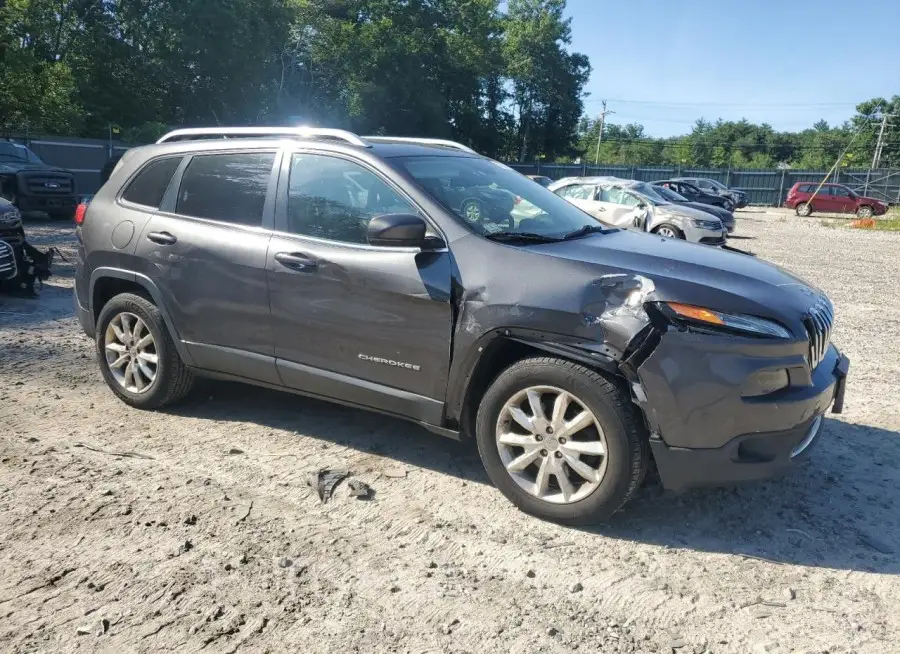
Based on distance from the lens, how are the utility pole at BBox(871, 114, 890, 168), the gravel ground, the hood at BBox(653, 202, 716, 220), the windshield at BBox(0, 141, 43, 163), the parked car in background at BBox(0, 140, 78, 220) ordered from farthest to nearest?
the utility pole at BBox(871, 114, 890, 168) < the windshield at BBox(0, 141, 43, 163) < the parked car in background at BBox(0, 140, 78, 220) < the hood at BBox(653, 202, 716, 220) < the gravel ground

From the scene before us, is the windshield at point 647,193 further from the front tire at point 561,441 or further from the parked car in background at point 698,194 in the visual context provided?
the front tire at point 561,441

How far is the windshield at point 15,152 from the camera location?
16.5 metres

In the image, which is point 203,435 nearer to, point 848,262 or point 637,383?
point 637,383

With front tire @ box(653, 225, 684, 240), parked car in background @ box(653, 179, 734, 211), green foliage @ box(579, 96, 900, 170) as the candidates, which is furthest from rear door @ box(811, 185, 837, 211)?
green foliage @ box(579, 96, 900, 170)

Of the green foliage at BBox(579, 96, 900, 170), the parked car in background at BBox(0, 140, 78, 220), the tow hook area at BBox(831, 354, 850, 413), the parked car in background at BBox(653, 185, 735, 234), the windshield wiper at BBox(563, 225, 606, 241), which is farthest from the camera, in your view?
the green foliage at BBox(579, 96, 900, 170)

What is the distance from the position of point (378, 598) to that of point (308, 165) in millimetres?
2384

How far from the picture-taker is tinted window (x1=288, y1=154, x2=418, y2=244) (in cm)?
382

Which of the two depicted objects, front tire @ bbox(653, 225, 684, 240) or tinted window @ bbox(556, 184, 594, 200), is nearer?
front tire @ bbox(653, 225, 684, 240)

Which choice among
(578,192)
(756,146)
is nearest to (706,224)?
(578,192)

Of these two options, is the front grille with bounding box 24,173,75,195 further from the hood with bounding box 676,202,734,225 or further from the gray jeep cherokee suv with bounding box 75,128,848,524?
the hood with bounding box 676,202,734,225

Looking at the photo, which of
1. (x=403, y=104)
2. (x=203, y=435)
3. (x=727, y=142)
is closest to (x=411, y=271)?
(x=203, y=435)

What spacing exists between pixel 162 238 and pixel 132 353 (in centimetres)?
81

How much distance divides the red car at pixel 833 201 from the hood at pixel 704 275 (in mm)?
32516

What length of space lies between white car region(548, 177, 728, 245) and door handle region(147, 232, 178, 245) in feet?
37.8
